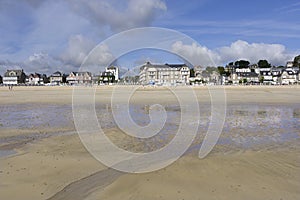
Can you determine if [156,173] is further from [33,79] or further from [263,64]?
[263,64]

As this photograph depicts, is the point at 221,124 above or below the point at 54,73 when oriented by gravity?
below

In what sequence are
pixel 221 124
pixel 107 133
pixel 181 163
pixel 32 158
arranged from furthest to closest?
pixel 221 124 < pixel 107 133 < pixel 32 158 < pixel 181 163

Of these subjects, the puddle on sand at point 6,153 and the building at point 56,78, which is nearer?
the puddle on sand at point 6,153

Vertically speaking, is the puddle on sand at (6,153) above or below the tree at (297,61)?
below

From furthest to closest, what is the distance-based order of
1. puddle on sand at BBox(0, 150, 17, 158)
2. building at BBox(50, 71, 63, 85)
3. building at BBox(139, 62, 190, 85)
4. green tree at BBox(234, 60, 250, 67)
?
1. green tree at BBox(234, 60, 250, 67)
2. building at BBox(50, 71, 63, 85)
3. building at BBox(139, 62, 190, 85)
4. puddle on sand at BBox(0, 150, 17, 158)

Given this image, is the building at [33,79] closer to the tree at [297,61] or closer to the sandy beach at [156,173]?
the tree at [297,61]

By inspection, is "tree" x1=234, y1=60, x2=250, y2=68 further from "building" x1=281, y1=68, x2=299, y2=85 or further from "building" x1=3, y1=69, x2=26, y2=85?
"building" x1=3, y1=69, x2=26, y2=85

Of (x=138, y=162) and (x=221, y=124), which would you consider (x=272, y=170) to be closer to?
(x=138, y=162)

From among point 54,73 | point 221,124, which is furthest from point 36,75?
point 221,124

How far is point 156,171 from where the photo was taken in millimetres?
5469

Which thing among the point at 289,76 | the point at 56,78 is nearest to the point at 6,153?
the point at 289,76

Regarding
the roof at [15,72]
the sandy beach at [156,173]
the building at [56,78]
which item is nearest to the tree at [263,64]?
the building at [56,78]

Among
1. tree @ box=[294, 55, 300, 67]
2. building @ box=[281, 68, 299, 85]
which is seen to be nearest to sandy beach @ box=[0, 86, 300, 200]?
building @ box=[281, 68, 299, 85]

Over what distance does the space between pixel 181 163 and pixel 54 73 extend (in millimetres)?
132405
